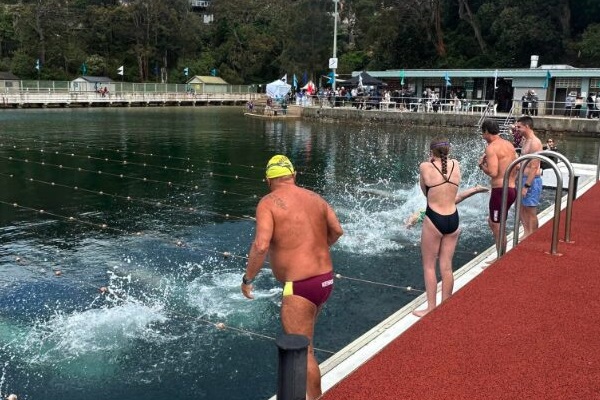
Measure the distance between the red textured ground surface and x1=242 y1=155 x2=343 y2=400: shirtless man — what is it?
615mm

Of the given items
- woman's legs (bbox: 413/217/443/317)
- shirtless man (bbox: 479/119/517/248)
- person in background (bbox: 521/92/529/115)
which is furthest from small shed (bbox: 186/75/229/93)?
woman's legs (bbox: 413/217/443/317)

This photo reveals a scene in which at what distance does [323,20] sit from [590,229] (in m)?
60.2

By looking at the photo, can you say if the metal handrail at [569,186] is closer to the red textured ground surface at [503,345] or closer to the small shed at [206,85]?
the red textured ground surface at [503,345]

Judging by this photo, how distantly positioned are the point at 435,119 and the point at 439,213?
32.4 meters

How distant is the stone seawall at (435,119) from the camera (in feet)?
105

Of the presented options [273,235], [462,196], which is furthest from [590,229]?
[273,235]

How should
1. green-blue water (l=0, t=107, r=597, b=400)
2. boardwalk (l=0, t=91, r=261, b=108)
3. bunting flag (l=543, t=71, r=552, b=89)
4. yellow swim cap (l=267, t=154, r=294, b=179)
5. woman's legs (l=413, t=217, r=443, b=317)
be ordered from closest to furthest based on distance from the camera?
1. yellow swim cap (l=267, t=154, r=294, b=179)
2. woman's legs (l=413, t=217, r=443, b=317)
3. green-blue water (l=0, t=107, r=597, b=400)
4. bunting flag (l=543, t=71, r=552, b=89)
5. boardwalk (l=0, t=91, r=261, b=108)

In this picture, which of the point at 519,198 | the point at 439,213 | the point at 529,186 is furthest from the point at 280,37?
the point at 439,213

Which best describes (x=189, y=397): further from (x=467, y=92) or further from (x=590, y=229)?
(x=467, y=92)

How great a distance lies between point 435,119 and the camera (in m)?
36.9

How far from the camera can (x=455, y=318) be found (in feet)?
15.1

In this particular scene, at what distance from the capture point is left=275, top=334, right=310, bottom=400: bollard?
291cm

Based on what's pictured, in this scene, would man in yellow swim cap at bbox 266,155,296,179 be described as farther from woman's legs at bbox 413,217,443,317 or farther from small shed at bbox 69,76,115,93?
small shed at bbox 69,76,115,93

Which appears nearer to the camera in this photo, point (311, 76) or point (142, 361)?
point (142, 361)
